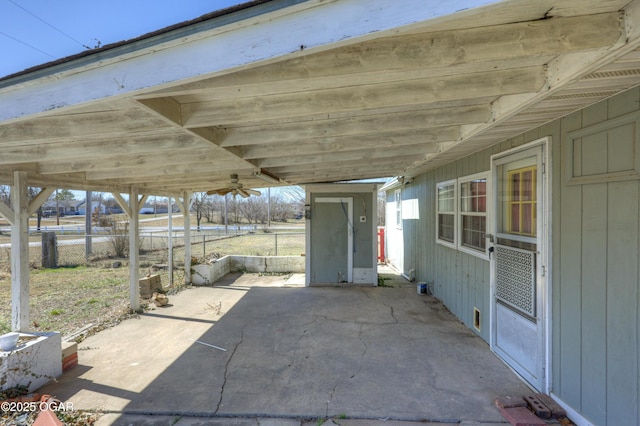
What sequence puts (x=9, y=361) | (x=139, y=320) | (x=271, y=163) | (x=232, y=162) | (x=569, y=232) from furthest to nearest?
(x=139, y=320)
(x=271, y=163)
(x=232, y=162)
(x=9, y=361)
(x=569, y=232)

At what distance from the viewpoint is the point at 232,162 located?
3.75m

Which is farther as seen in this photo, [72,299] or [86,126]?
[72,299]

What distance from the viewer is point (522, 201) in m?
3.17

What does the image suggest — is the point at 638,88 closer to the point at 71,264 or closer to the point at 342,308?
the point at 342,308

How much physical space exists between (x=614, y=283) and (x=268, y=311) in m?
4.53

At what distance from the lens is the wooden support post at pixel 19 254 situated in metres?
3.31

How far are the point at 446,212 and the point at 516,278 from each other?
2199mm

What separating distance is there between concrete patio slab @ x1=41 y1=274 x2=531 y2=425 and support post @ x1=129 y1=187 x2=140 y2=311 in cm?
44

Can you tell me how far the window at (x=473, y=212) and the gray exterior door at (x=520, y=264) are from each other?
39cm

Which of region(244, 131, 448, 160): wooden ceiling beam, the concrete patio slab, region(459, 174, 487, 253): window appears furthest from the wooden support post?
region(459, 174, 487, 253): window

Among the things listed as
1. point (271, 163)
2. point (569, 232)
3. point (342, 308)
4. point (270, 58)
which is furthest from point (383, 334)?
point (270, 58)

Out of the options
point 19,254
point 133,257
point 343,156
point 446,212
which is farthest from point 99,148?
point 446,212

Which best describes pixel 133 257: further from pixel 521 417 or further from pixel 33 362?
pixel 521 417

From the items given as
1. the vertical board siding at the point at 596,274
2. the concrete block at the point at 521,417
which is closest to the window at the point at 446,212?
the vertical board siding at the point at 596,274
